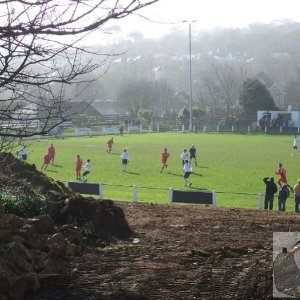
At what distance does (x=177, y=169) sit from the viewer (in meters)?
31.4

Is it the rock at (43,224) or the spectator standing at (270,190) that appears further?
the spectator standing at (270,190)

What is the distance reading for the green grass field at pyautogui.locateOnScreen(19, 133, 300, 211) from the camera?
23.2 m

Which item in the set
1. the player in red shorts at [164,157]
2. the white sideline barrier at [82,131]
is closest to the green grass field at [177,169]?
the player in red shorts at [164,157]

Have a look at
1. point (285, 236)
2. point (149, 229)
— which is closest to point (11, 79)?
point (285, 236)

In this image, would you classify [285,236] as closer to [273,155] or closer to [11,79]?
[11,79]

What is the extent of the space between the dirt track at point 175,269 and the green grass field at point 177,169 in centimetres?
1083

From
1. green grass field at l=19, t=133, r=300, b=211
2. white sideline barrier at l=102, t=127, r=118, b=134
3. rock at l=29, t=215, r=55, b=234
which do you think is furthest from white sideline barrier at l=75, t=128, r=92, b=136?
rock at l=29, t=215, r=55, b=234

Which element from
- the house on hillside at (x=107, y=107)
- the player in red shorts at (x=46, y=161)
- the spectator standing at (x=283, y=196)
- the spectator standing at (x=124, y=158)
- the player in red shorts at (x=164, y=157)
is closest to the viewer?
the spectator standing at (x=283, y=196)

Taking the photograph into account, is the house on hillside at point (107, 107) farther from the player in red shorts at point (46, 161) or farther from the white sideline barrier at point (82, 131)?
the player in red shorts at point (46, 161)

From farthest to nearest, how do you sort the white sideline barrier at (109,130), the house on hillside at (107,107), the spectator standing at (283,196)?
the house on hillside at (107,107) < the white sideline barrier at (109,130) < the spectator standing at (283,196)

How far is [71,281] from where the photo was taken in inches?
255

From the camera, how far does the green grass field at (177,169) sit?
23.2 m

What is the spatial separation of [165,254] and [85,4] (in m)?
3.95

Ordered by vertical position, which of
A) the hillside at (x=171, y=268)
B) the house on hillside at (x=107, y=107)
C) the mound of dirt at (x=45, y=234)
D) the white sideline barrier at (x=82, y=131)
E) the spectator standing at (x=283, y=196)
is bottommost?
the spectator standing at (x=283, y=196)
